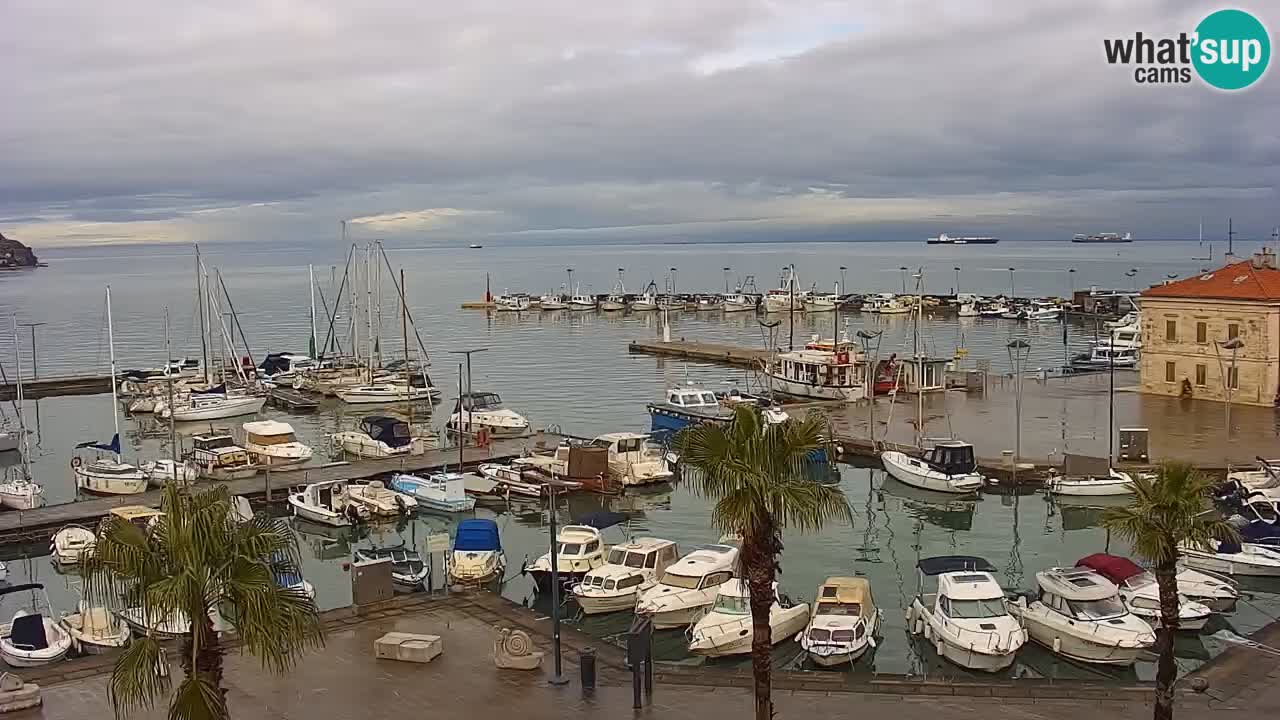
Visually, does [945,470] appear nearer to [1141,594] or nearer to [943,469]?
[943,469]

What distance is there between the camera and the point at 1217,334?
5038cm

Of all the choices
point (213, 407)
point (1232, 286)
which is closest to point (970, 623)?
point (1232, 286)

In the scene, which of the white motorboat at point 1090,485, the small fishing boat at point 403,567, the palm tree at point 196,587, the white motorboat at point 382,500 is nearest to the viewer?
the palm tree at point 196,587

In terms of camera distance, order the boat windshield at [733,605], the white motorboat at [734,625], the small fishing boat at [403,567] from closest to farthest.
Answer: the white motorboat at [734,625] → the boat windshield at [733,605] → the small fishing boat at [403,567]

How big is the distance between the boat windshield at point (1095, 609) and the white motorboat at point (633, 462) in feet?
68.9

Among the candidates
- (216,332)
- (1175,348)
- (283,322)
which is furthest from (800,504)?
(283,322)

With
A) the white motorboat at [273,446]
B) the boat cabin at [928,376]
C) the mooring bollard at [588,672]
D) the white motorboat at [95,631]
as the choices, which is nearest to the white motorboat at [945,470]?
the boat cabin at [928,376]

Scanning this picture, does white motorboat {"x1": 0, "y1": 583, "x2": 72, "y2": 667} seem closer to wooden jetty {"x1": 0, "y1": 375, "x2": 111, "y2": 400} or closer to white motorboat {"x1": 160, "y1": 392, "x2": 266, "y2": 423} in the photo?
white motorboat {"x1": 160, "y1": 392, "x2": 266, "y2": 423}

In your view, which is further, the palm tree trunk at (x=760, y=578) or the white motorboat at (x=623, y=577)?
the white motorboat at (x=623, y=577)

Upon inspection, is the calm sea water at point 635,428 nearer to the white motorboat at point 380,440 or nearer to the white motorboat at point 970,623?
the white motorboat at point 970,623

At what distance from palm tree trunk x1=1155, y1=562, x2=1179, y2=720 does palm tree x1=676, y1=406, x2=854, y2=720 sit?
4444 millimetres

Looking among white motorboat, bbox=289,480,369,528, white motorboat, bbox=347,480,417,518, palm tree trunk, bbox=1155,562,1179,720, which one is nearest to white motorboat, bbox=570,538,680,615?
white motorboat, bbox=347,480,417,518

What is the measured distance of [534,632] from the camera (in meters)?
22.4

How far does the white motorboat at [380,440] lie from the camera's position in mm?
47656
